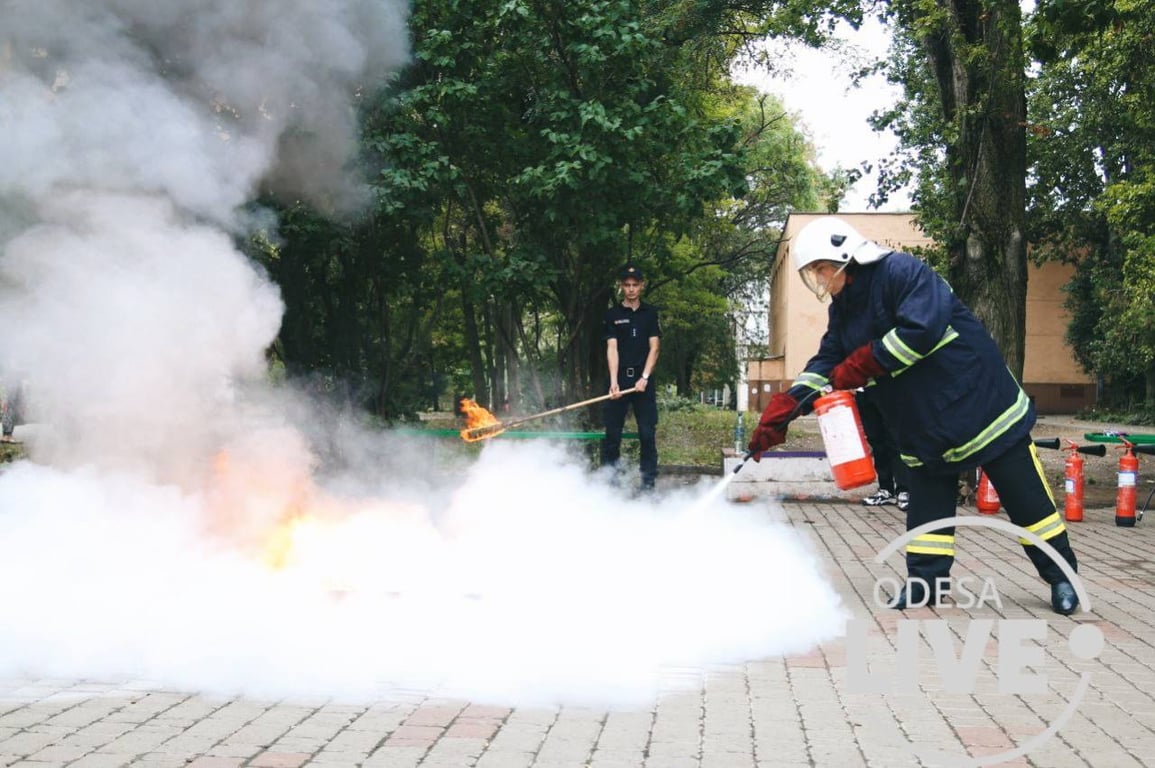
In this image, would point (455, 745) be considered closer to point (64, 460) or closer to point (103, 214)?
point (64, 460)

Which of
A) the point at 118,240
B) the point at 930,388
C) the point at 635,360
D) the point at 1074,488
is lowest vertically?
the point at 1074,488

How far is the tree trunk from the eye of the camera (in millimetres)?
10383

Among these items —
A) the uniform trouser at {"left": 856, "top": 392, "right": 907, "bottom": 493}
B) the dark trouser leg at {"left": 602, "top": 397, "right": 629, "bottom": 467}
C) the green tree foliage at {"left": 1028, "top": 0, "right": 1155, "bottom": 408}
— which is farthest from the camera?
the dark trouser leg at {"left": 602, "top": 397, "right": 629, "bottom": 467}

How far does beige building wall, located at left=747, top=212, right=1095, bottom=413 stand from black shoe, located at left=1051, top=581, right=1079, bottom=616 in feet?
95.4

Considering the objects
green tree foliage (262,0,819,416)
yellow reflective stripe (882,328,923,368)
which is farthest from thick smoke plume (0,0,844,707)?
green tree foliage (262,0,819,416)

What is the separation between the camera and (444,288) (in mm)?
11375

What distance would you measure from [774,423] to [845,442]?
0.47 metres

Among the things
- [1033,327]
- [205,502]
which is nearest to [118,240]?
[205,502]

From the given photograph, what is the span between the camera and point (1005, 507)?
5629 mm

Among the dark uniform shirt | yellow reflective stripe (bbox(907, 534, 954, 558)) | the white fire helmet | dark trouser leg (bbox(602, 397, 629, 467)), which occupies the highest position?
the white fire helmet

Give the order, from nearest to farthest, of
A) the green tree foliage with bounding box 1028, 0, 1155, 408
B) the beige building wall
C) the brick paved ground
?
the brick paved ground, the green tree foliage with bounding box 1028, 0, 1155, 408, the beige building wall

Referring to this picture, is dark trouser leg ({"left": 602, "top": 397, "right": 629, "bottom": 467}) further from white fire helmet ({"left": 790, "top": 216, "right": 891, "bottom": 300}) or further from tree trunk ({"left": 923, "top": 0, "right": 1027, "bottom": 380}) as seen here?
white fire helmet ({"left": 790, "top": 216, "right": 891, "bottom": 300})

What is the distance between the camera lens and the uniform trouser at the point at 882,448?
742cm

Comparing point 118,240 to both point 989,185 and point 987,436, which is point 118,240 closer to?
point 987,436
